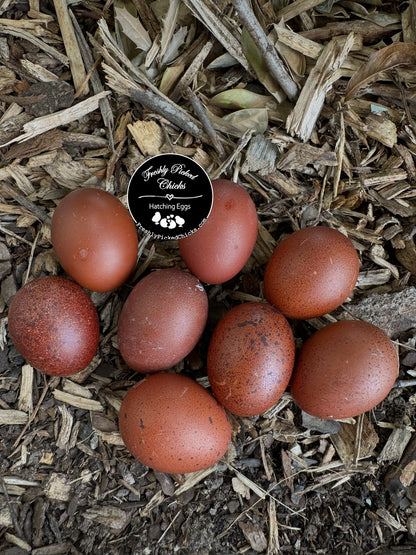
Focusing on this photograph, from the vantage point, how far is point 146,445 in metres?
1.74

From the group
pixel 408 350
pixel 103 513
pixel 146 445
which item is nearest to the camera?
pixel 146 445

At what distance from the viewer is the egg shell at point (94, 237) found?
5.93ft

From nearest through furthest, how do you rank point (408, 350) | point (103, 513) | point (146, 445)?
point (146, 445) < point (103, 513) < point (408, 350)

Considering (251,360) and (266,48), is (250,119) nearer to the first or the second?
(266,48)

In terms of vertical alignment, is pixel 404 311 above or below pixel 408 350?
above

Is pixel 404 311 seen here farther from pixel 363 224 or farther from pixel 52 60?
pixel 52 60

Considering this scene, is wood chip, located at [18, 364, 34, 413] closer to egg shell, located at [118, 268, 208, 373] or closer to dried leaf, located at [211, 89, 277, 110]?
egg shell, located at [118, 268, 208, 373]

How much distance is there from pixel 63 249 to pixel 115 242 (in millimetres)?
204

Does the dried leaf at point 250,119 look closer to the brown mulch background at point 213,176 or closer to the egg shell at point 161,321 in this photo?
the brown mulch background at point 213,176

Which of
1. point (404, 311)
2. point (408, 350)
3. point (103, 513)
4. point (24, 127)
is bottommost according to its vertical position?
point (103, 513)

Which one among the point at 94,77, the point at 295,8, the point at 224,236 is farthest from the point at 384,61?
the point at 94,77

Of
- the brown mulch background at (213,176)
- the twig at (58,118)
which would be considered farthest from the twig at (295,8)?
the twig at (58,118)

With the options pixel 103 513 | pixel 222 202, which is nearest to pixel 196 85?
pixel 222 202

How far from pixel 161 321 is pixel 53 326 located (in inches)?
16.3
